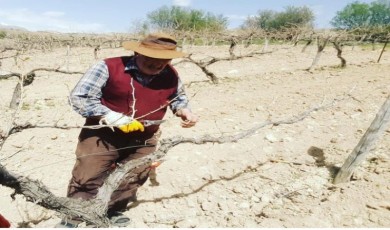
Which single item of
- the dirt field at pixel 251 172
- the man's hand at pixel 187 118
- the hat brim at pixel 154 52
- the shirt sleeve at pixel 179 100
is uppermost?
Answer: the hat brim at pixel 154 52

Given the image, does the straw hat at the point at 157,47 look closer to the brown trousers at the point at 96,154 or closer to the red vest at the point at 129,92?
the red vest at the point at 129,92

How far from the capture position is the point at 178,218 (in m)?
3.45

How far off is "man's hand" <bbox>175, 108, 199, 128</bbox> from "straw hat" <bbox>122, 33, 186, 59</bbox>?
520mm

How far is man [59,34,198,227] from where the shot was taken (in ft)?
8.51

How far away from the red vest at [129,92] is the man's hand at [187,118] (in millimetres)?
191

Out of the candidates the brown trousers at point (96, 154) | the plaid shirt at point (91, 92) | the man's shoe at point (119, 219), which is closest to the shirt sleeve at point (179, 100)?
the brown trousers at point (96, 154)

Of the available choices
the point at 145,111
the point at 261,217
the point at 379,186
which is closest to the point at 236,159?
the point at 261,217

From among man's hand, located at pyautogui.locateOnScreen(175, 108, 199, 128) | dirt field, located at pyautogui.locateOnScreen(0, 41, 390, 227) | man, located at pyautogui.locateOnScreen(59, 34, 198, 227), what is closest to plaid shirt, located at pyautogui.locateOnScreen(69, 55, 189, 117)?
man, located at pyautogui.locateOnScreen(59, 34, 198, 227)

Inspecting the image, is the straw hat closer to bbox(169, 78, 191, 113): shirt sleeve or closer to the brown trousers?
bbox(169, 78, 191, 113): shirt sleeve

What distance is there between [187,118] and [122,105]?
588 millimetres

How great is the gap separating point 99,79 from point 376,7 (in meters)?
84.1

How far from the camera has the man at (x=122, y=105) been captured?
2.59m

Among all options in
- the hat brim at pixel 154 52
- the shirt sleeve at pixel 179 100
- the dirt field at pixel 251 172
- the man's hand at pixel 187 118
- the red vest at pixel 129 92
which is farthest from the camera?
the dirt field at pixel 251 172

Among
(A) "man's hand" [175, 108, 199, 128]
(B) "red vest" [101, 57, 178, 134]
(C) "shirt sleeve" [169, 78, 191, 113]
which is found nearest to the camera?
(B) "red vest" [101, 57, 178, 134]
